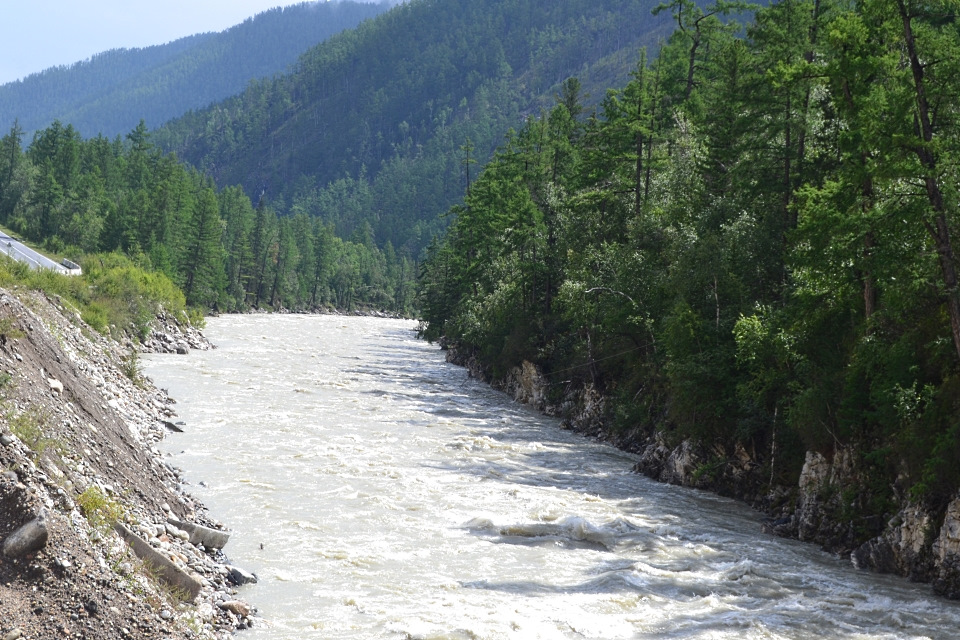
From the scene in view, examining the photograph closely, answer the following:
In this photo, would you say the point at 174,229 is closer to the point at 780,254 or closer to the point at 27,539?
the point at 780,254

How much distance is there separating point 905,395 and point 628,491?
8.91m

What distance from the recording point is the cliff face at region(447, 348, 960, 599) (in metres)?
14.9

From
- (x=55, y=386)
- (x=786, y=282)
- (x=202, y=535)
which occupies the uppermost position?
(x=786, y=282)

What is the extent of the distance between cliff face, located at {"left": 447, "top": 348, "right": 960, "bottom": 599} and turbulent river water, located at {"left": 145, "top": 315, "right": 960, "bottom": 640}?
1.82ft

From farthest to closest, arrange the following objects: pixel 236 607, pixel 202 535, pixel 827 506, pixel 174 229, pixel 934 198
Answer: pixel 174 229 < pixel 827 506 < pixel 934 198 < pixel 202 535 < pixel 236 607

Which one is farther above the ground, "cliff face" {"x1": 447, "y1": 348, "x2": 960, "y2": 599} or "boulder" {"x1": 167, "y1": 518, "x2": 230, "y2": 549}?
"cliff face" {"x1": 447, "y1": 348, "x2": 960, "y2": 599}

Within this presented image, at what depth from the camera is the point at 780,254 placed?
25.2 m

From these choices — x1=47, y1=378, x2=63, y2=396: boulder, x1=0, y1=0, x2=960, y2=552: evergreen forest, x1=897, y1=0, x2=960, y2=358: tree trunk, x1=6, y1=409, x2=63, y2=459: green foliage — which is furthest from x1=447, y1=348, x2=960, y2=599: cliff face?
x1=47, y1=378, x2=63, y2=396: boulder

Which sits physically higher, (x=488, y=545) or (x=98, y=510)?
(x=98, y=510)

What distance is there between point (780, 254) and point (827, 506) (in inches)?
362

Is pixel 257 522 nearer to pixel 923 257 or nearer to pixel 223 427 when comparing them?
pixel 223 427

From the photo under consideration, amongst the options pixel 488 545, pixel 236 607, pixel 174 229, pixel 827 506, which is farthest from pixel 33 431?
pixel 174 229

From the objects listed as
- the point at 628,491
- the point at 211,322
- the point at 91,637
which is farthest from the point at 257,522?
the point at 211,322

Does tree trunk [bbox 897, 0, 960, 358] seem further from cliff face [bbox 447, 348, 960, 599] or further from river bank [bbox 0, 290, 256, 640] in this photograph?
river bank [bbox 0, 290, 256, 640]
